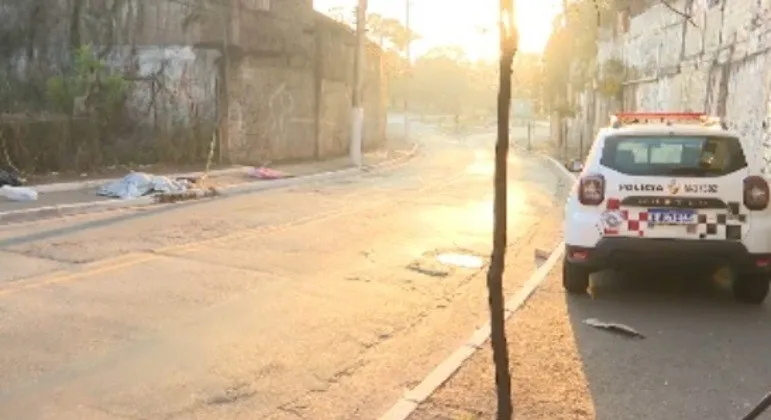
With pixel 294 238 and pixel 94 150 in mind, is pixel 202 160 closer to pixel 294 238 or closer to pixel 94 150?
pixel 94 150

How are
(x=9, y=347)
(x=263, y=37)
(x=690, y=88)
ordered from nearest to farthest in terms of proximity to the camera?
(x=9, y=347), (x=690, y=88), (x=263, y=37)

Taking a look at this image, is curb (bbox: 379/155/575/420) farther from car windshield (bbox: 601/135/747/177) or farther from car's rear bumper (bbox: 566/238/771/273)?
car windshield (bbox: 601/135/747/177)

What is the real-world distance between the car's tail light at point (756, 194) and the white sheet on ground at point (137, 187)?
11.3 metres

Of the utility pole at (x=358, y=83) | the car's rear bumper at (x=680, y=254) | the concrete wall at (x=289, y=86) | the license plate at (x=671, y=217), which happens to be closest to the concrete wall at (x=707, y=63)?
A: the license plate at (x=671, y=217)

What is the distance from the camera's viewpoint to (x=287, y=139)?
26.6 meters

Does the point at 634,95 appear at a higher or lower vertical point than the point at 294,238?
higher

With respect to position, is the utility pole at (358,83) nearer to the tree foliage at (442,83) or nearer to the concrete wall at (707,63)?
the concrete wall at (707,63)

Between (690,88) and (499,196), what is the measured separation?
54.5 feet

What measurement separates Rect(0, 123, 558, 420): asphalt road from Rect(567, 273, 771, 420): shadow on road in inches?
46.4

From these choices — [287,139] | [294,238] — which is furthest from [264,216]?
[287,139]

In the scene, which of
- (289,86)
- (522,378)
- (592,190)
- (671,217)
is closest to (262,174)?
(289,86)

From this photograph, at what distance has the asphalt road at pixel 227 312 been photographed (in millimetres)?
4984

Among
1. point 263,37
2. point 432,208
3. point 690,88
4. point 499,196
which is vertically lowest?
point 432,208

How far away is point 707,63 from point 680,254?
11492mm
